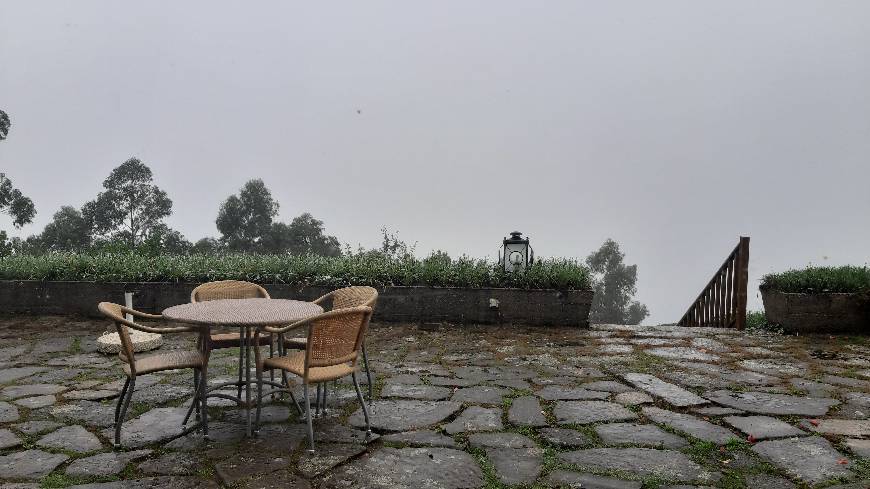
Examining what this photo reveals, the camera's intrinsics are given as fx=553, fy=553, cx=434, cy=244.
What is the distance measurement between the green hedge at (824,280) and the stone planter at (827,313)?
10 cm

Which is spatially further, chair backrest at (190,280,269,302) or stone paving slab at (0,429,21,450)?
chair backrest at (190,280,269,302)

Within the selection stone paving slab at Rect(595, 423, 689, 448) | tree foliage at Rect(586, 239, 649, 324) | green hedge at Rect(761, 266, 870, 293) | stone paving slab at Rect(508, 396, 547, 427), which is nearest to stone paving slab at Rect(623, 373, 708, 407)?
stone paving slab at Rect(595, 423, 689, 448)

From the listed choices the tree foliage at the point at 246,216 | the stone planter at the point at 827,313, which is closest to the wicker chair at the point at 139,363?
the stone planter at the point at 827,313

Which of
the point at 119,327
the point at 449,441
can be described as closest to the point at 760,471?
the point at 449,441

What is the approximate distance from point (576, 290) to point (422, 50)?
817 inches

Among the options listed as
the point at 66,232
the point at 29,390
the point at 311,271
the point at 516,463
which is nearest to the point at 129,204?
the point at 66,232

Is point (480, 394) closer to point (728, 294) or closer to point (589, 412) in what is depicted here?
point (589, 412)

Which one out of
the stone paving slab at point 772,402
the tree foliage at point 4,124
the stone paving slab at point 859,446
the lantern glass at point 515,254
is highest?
the tree foliage at point 4,124

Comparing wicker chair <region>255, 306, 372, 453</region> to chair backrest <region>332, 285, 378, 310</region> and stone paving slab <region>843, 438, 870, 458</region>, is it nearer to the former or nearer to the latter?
chair backrest <region>332, 285, 378, 310</region>

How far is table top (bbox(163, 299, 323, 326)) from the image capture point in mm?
2771

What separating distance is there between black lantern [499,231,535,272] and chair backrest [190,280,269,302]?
3.67 metres

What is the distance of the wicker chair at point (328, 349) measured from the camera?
8.84ft

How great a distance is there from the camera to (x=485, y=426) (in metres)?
3.06

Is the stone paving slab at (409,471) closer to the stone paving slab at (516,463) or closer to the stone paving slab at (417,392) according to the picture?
the stone paving slab at (516,463)
